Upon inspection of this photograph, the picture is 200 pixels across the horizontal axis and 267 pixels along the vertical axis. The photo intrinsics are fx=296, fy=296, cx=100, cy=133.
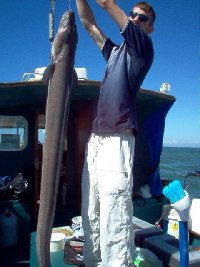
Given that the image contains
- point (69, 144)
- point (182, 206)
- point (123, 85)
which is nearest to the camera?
A: point (123, 85)

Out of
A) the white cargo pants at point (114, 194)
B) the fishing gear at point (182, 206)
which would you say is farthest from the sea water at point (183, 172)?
the white cargo pants at point (114, 194)

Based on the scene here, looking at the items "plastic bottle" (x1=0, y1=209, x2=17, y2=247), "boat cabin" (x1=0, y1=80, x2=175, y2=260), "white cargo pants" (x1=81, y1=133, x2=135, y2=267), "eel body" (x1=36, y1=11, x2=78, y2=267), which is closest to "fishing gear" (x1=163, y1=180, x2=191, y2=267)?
"white cargo pants" (x1=81, y1=133, x2=135, y2=267)

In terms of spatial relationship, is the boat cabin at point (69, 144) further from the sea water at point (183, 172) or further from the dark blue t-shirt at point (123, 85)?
the dark blue t-shirt at point (123, 85)

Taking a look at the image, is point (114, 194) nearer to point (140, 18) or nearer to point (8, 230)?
point (140, 18)

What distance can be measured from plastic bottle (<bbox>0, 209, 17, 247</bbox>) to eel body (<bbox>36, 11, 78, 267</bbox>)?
3.48m

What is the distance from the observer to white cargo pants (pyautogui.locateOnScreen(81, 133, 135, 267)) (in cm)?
297

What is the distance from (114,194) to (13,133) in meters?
5.35

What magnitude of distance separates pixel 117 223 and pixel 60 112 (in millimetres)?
1357

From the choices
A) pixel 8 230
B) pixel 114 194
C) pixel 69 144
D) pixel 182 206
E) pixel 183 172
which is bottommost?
pixel 183 172

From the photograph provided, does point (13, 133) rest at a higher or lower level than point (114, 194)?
higher

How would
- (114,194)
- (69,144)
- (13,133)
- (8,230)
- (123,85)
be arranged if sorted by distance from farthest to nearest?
(69,144), (13,133), (8,230), (123,85), (114,194)

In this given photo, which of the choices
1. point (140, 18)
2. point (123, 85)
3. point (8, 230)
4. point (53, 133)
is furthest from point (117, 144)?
point (8, 230)

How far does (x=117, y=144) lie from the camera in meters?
3.04

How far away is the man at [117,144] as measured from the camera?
2.96m
